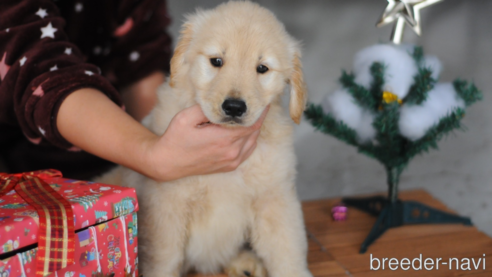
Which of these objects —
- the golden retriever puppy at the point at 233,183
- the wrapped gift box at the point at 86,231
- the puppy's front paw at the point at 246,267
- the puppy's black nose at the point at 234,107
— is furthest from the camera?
the puppy's front paw at the point at 246,267

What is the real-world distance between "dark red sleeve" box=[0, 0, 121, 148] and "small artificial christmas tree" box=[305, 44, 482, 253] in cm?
71

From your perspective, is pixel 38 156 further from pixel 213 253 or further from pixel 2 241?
pixel 2 241

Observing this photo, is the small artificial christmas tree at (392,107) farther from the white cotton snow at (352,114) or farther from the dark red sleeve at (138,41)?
the dark red sleeve at (138,41)

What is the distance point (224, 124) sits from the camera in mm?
950

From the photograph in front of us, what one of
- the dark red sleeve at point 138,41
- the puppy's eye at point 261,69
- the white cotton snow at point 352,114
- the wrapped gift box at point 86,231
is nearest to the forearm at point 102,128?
the wrapped gift box at point 86,231

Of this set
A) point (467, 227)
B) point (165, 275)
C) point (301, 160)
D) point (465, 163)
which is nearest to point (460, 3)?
point (465, 163)

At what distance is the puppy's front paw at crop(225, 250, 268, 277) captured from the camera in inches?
45.1

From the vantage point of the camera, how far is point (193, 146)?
98cm

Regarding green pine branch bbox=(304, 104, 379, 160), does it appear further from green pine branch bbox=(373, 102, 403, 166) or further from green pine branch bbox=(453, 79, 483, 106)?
green pine branch bbox=(453, 79, 483, 106)

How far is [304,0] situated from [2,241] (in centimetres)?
206

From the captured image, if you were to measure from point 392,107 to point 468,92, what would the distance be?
0.82 feet

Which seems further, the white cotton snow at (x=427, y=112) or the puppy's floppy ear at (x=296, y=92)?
the white cotton snow at (x=427, y=112)

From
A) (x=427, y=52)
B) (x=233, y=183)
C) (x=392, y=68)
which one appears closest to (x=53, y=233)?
(x=233, y=183)

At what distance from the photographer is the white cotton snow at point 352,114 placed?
1.40 metres
